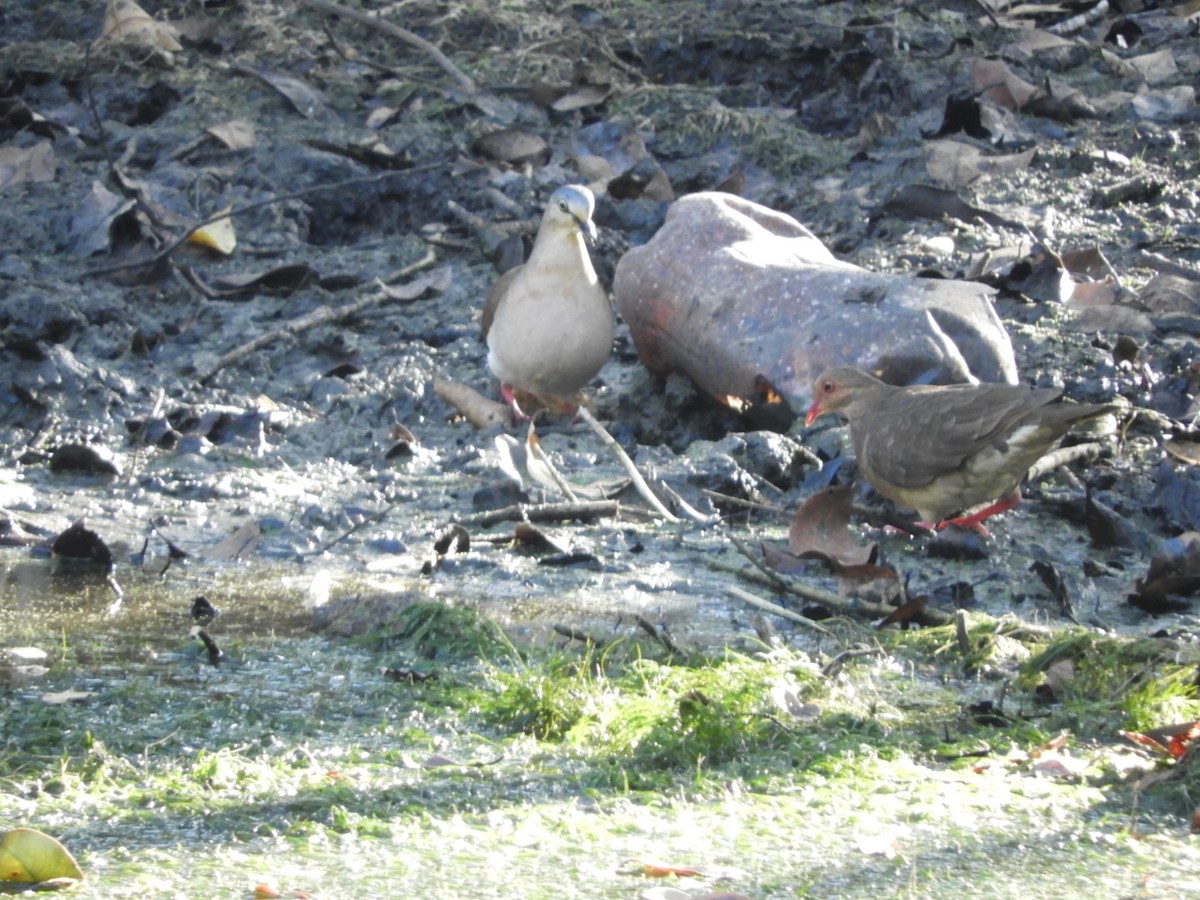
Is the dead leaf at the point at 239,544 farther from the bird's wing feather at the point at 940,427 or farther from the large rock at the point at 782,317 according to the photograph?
the bird's wing feather at the point at 940,427

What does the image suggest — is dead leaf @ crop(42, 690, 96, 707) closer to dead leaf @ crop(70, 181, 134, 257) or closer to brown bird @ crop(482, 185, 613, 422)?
brown bird @ crop(482, 185, 613, 422)

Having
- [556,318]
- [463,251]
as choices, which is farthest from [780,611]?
[463,251]

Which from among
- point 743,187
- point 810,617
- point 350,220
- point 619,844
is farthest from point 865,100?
point 619,844

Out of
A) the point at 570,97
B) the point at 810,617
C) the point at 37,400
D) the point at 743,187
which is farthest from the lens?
the point at 570,97

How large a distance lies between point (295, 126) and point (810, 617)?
230 inches

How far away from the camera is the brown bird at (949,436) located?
5652mm

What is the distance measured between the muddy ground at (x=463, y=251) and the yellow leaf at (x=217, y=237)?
0.08m

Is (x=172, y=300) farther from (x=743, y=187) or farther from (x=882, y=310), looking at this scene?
(x=882, y=310)

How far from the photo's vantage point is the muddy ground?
5801 millimetres

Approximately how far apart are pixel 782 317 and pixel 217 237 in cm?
337

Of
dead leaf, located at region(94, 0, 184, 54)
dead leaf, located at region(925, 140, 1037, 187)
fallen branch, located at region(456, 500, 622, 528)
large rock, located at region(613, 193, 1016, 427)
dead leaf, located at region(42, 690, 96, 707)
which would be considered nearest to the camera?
dead leaf, located at region(42, 690, 96, 707)

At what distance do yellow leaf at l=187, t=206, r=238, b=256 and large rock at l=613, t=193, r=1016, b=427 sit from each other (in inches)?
97.7

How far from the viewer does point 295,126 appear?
9680mm

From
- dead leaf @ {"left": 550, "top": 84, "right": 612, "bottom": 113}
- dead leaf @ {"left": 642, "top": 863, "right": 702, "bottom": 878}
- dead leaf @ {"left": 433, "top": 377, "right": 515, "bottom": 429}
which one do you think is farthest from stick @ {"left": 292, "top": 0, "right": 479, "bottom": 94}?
dead leaf @ {"left": 642, "top": 863, "right": 702, "bottom": 878}
